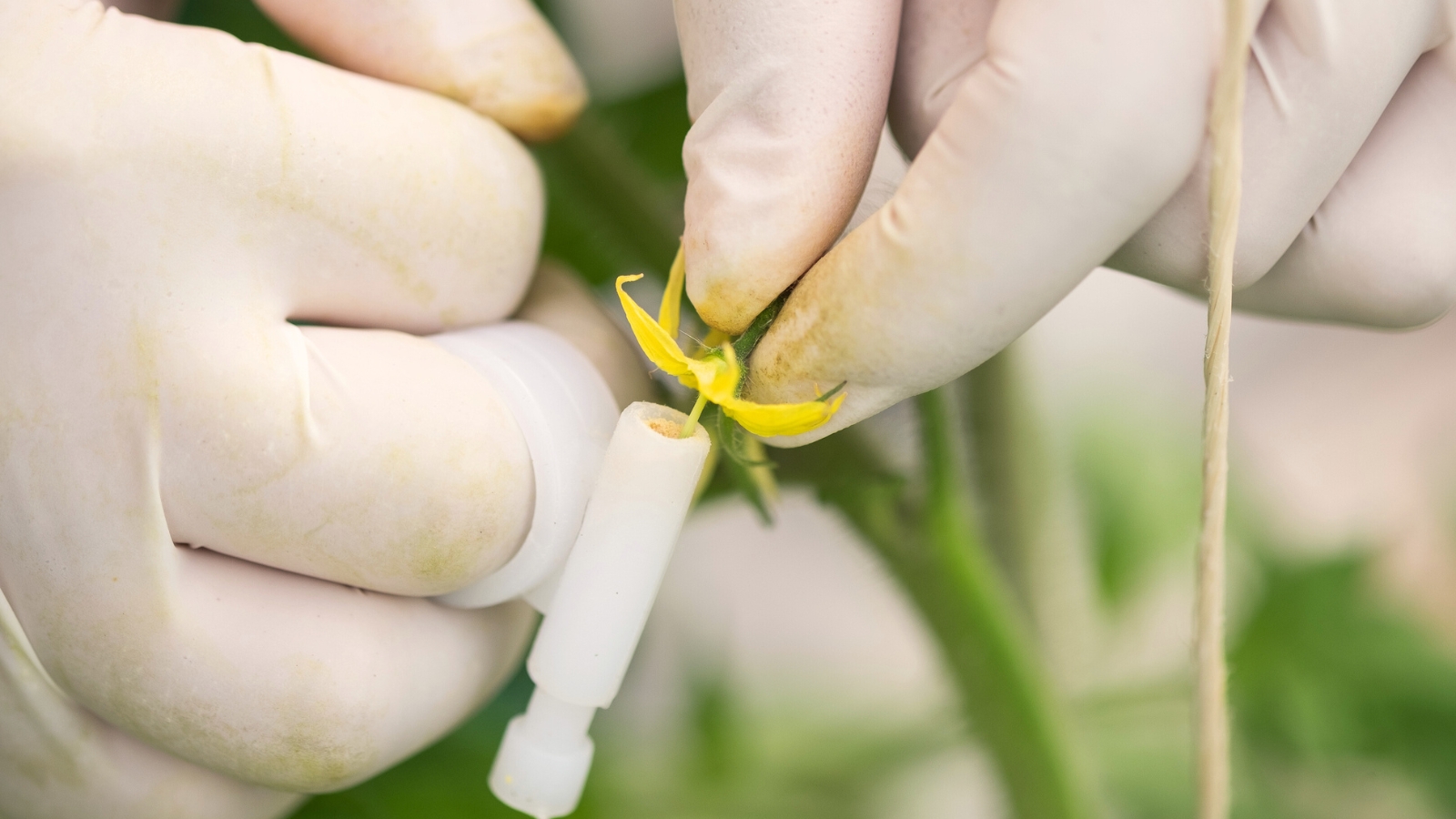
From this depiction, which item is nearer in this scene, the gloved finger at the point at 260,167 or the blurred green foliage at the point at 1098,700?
the gloved finger at the point at 260,167

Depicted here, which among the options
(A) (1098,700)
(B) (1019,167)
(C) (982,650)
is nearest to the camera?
(B) (1019,167)

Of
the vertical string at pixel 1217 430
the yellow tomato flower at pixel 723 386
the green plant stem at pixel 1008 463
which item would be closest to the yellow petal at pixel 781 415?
the yellow tomato flower at pixel 723 386

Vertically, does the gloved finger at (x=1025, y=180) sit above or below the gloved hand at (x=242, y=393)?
above

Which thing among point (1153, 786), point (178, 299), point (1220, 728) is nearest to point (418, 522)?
point (178, 299)

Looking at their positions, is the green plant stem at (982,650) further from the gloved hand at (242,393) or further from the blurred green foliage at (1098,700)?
the gloved hand at (242,393)

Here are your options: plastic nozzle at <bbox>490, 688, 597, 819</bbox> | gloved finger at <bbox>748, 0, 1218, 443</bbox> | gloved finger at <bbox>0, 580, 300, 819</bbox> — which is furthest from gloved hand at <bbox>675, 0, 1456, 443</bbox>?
gloved finger at <bbox>0, 580, 300, 819</bbox>

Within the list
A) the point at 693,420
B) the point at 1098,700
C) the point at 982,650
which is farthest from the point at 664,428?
the point at 1098,700

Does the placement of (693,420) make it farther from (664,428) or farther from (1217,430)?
(1217,430)

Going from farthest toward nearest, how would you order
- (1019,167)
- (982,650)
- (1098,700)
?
(1098,700) < (982,650) < (1019,167)
